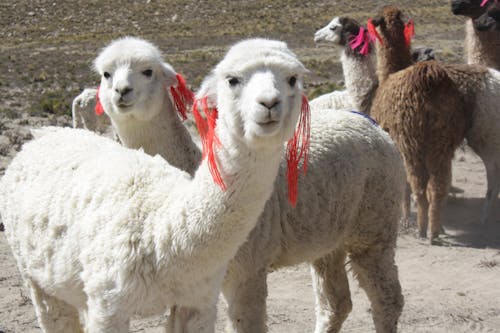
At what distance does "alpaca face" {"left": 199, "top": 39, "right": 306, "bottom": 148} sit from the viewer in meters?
2.88

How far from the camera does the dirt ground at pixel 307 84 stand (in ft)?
19.4

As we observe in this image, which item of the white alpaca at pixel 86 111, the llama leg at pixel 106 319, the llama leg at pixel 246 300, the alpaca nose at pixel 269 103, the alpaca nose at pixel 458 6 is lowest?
the llama leg at pixel 246 300

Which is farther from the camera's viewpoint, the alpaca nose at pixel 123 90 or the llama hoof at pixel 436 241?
the llama hoof at pixel 436 241

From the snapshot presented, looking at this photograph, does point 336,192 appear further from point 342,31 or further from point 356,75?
point 342,31

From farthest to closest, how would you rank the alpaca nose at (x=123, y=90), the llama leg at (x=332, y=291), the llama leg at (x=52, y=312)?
1. the llama leg at (x=332, y=291)
2. the alpaca nose at (x=123, y=90)
3. the llama leg at (x=52, y=312)

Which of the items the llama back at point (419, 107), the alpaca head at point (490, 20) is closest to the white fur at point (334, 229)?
the llama back at point (419, 107)

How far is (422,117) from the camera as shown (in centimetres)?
775

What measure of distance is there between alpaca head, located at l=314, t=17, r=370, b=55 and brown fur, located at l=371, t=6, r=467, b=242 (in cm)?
50

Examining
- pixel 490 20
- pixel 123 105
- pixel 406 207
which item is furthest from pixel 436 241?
pixel 123 105

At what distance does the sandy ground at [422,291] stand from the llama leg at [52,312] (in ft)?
4.68

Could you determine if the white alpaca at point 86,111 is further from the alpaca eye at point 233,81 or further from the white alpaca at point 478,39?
the alpaca eye at point 233,81

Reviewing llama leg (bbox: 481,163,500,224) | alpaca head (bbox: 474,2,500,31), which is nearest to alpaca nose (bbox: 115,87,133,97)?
llama leg (bbox: 481,163,500,224)

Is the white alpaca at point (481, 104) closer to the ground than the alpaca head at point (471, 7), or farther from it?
closer to the ground

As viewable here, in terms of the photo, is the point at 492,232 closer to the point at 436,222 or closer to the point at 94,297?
the point at 436,222
